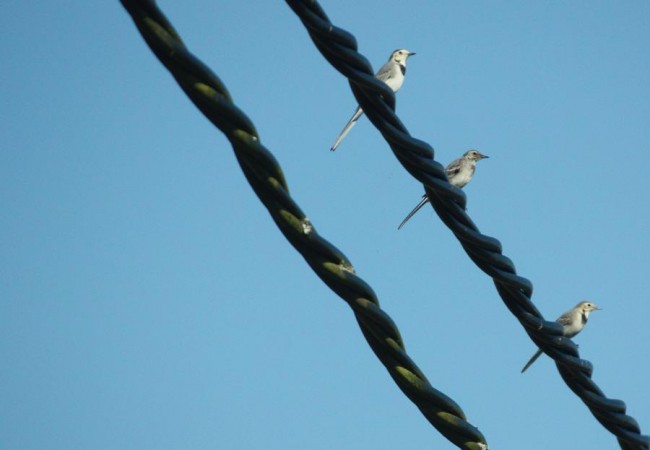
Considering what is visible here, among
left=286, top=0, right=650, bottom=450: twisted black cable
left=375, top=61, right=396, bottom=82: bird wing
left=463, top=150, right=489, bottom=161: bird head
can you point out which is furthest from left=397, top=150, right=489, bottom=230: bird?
left=286, top=0, right=650, bottom=450: twisted black cable

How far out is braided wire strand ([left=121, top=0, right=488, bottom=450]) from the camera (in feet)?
5.40

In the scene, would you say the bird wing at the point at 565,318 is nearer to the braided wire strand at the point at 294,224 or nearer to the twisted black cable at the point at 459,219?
the twisted black cable at the point at 459,219

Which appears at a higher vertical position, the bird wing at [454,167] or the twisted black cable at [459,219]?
the bird wing at [454,167]

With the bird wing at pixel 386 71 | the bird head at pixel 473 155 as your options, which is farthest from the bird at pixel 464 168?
the bird wing at pixel 386 71

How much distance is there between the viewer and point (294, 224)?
1.82 m

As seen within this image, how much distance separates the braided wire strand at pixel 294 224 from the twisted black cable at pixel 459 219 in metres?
0.31

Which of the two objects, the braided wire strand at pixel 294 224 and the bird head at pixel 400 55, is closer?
the braided wire strand at pixel 294 224

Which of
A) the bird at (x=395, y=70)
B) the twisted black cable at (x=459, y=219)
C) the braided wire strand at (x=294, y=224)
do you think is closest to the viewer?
the braided wire strand at (x=294, y=224)

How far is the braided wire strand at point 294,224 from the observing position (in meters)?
1.65

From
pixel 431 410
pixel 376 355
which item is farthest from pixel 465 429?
pixel 376 355

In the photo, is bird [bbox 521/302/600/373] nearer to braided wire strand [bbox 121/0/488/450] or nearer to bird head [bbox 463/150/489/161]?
bird head [bbox 463/150/489/161]

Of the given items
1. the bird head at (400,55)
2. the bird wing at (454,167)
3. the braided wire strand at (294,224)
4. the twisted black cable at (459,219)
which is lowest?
the braided wire strand at (294,224)

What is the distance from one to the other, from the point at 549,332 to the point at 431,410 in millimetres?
430

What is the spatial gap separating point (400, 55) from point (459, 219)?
438 inches
